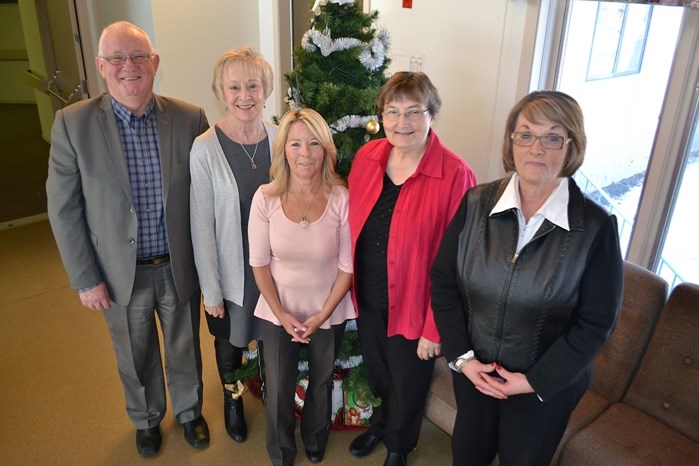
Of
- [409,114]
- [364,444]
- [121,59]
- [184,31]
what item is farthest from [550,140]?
[184,31]

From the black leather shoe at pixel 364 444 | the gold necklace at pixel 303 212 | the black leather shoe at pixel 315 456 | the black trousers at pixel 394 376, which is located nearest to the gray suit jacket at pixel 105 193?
the gold necklace at pixel 303 212

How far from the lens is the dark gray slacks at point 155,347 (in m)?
2.21

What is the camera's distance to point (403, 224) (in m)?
1.86

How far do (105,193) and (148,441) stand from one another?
117cm

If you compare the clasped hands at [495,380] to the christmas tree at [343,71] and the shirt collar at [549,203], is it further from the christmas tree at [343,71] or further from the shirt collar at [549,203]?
the christmas tree at [343,71]

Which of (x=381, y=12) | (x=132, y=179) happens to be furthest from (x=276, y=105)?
(x=132, y=179)

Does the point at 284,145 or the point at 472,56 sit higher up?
the point at 472,56

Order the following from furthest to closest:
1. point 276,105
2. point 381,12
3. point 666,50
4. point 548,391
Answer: point 276,105 < point 381,12 < point 666,50 < point 548,391

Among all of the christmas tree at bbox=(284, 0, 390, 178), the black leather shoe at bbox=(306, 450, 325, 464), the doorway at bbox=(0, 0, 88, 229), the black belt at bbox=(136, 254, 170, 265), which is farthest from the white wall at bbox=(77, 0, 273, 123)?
the black leather shoe at bbox=(306, 450, 325, 464)

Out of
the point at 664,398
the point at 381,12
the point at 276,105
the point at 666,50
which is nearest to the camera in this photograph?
the point at 664,398

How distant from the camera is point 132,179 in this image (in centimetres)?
202

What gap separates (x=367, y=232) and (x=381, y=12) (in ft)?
5.78

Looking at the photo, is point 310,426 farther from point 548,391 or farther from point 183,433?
point 548,391

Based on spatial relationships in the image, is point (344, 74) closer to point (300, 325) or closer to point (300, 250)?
point (300, 250)
